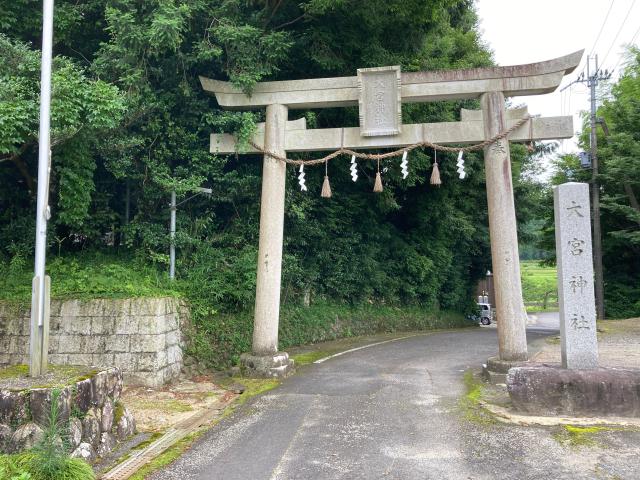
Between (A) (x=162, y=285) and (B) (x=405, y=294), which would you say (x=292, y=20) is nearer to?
(A) (x=162, y=285)

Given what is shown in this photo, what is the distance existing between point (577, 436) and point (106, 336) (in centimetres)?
763

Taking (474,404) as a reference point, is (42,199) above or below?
above

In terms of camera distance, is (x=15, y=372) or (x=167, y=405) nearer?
(x=15, y=372)

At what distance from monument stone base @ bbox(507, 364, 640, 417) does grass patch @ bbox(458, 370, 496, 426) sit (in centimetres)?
52

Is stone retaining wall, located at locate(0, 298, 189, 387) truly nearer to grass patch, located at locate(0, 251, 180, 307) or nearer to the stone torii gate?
grass patch, located at locate(0, 251, 180, 307)

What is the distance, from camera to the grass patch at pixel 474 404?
6.73 metres

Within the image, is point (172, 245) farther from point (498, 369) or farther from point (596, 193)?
point (596, 193)

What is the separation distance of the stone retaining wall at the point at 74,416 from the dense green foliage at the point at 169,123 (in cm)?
388

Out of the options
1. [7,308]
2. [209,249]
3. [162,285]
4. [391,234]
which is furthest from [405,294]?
[7,308]

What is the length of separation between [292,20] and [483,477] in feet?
34.9

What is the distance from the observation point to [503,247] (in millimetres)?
9102

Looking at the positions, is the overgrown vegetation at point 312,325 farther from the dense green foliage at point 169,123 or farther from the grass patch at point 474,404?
the grass patch at point 474,404

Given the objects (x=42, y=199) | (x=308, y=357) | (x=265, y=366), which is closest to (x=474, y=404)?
(x=265, y=366)

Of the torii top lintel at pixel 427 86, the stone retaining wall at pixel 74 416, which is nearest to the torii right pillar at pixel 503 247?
the torii top lintel at pixel 427 86
